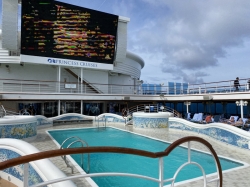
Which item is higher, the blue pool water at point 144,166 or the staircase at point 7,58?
the staircase at point 7,58

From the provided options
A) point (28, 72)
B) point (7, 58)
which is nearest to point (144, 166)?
point (7, 58)

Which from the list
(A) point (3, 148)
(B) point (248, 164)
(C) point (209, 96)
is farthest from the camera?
(C) point (209, 96)

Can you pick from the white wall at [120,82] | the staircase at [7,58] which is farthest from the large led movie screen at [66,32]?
the white wall at [120,82]

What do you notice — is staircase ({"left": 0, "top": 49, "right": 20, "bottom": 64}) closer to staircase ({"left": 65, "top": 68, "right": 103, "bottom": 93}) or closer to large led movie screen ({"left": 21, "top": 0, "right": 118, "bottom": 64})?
large led movie screen ({"left": 21, "top": 0, "right": 118, "bottom": 64})

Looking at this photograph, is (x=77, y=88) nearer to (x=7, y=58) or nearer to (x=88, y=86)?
(x=88, y=86)

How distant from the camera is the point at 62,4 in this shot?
16422mm

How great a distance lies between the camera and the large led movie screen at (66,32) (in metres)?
15.6

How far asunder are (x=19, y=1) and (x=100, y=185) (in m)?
16.8

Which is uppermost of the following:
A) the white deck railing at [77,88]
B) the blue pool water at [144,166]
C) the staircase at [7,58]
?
the staircase at [7,58]

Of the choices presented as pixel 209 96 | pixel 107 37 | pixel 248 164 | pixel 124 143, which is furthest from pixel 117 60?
pixel 248 164

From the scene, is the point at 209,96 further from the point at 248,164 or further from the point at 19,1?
the point at 19,1

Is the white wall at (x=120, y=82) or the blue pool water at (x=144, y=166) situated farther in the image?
the white wall at (x=120, y=82)

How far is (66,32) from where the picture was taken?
16938 mm

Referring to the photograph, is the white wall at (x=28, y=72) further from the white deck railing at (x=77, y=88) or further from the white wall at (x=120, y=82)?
the white wall at (x=120, y=82)
